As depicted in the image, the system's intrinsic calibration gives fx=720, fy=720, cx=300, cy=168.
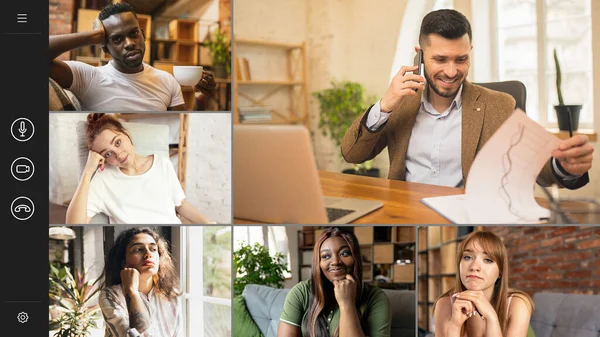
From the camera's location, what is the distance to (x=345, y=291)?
1872 millimetres

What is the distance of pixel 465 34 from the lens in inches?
71.4

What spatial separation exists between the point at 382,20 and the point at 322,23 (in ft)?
0.50

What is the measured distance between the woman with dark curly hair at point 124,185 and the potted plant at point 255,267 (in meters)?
0.13

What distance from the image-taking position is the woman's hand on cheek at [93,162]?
1.84m

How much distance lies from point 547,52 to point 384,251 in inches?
25.7

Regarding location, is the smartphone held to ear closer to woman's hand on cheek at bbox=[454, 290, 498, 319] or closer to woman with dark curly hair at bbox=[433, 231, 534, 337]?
woman with dark curly hair at bbox=[433, 231, 534, 337]

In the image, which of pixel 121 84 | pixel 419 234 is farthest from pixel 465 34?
pixel 121 84

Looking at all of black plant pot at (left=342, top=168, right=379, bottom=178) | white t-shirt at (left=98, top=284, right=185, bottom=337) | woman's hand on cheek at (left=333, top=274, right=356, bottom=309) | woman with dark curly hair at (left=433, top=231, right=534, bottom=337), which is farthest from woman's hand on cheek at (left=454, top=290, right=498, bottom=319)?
white t-shirt at (left=98, top=284, right=185, bottom=337)

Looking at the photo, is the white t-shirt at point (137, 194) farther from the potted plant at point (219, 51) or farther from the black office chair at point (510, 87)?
the black office chair at point (510, 87)

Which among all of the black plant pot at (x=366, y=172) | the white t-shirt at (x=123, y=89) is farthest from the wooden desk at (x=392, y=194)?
the white t-shirt at (x=123, y=89)

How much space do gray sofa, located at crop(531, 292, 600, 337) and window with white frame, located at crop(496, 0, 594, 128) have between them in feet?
1.46
